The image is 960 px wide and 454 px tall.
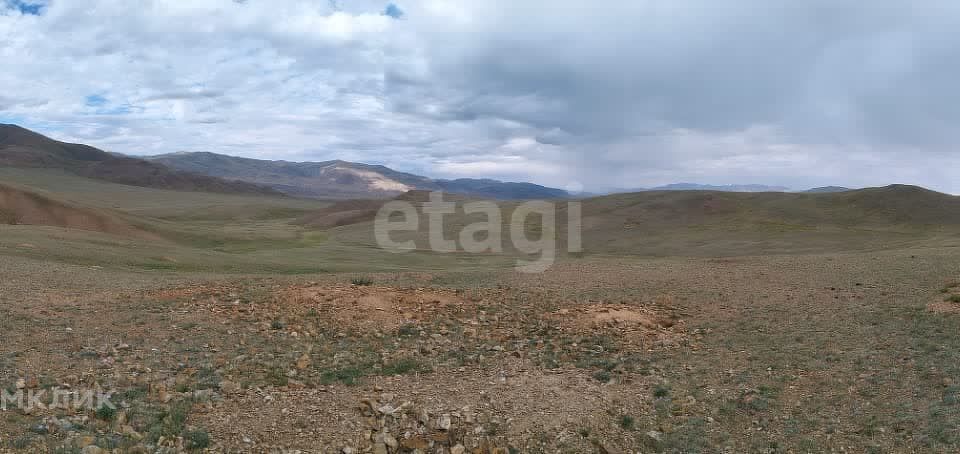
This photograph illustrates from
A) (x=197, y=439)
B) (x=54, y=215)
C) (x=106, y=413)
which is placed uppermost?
(x=54, y=215)

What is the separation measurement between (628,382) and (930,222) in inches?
2176

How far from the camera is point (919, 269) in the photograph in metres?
21.0

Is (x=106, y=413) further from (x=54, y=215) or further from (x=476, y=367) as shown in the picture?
(x=54, y=215)

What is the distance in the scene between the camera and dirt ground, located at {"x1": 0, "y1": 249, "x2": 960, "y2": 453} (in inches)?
312

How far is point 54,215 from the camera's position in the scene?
151 feet

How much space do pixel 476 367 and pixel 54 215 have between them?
47894 mm

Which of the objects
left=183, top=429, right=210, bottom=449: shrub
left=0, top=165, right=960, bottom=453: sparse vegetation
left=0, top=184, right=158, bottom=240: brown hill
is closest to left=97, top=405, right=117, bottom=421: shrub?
left=0, top=165, right=960, bottom=453: sparse vegetation

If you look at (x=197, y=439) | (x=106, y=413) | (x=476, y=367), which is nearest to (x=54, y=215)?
(x=106, y=413)

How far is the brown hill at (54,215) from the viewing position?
4444 cm

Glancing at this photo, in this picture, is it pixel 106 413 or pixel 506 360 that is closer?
pixel 106 413

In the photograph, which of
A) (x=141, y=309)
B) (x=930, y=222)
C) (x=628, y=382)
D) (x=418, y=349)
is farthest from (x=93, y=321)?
(x=930, y=222)

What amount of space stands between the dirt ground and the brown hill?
3143cm

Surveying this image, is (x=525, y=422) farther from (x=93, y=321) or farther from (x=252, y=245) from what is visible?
(x=252, y=245)

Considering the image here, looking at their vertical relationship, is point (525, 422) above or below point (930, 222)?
below
